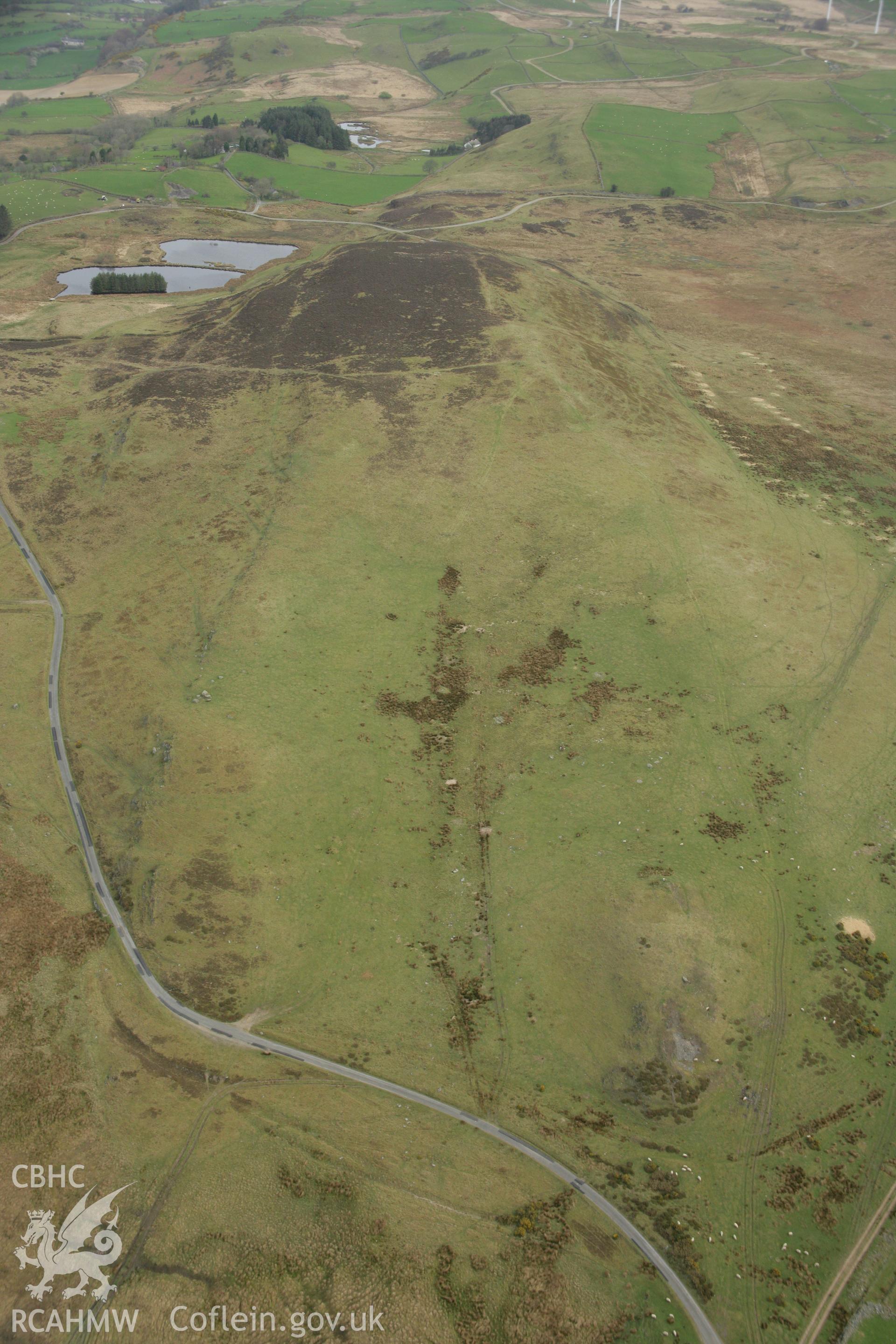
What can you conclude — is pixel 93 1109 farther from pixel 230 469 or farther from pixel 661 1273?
pixel 230 469

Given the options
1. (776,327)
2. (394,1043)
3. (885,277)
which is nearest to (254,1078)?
(394,1043)

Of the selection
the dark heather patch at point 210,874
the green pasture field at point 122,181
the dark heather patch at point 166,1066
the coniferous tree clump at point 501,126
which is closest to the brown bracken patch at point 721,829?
the dark heather patch at point 210,874

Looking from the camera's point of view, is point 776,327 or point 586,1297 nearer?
point 586,1297

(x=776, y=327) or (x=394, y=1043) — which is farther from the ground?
(x=776, y=327)

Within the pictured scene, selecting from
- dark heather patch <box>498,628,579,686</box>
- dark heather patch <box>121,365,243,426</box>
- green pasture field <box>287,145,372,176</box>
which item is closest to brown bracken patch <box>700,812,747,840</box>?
dark heather patch <box>498,628,579,686</box>

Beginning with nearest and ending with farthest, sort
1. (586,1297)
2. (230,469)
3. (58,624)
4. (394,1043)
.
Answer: (586,1297)
(394,1043)
(58,624)
(230,469)

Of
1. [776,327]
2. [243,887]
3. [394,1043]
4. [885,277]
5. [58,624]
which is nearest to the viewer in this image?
[394,1043]
